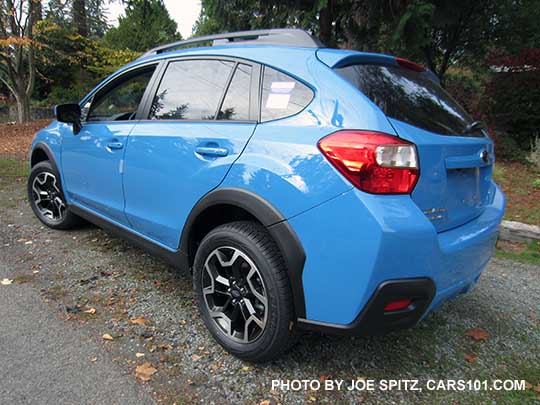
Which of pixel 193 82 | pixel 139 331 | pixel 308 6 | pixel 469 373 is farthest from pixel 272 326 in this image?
pixel 308 6

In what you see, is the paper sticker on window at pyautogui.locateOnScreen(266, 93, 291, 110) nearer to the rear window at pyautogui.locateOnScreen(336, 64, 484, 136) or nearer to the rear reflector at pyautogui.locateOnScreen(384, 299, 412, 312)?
the rear window at pyautogui.locateOnScreen(336, 64, 484, 136)

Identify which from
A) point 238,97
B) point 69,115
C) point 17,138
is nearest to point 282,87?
point 238,97

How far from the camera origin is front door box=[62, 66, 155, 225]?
120 inches

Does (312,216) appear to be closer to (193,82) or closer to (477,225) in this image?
(477,225)

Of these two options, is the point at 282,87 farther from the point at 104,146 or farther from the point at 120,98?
the point at 120,98

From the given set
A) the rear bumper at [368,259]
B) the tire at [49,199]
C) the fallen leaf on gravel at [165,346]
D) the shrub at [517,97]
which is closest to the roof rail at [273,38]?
the rear bumper at [368,259]

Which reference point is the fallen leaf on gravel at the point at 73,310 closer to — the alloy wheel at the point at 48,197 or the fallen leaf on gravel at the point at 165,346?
the fallen leaf on gravel at the point at 165,346

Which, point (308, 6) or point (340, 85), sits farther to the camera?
point (308, 6)

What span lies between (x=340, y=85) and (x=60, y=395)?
80.6 inches

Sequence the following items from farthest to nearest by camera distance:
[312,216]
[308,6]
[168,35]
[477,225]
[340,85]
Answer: [168,35] → [308,6] → [477,225] → [340,85] → [312,216]

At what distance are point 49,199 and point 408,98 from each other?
3832 mm

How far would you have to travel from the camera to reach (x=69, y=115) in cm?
352

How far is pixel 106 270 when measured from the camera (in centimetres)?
335

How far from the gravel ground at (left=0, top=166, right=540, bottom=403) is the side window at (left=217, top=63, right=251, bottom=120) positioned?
1.37 metres
